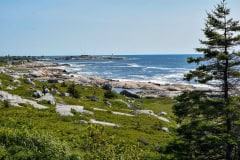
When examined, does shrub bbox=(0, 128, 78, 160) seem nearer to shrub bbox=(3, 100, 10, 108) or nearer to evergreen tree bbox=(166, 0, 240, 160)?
evergreen tree bbox=(166, 0, 240, 160)

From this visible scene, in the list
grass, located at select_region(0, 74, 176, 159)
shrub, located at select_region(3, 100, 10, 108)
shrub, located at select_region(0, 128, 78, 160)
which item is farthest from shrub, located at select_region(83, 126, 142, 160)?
shrub, located at select_region(3, 100, 10, 108)

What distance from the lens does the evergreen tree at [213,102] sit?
61.3 feet

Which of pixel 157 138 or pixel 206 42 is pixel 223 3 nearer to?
pixel 206 42

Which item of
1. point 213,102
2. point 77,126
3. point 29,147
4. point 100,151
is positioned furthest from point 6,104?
point 213,102

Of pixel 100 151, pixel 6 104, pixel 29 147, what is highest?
pixel 29 147

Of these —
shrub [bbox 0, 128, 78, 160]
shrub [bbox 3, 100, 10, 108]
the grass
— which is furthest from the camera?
shrub [bbox 3, 100, 10, 108]

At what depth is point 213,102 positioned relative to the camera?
18797mm

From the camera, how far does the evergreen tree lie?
735 inches

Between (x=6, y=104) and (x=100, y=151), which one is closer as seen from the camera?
(x=100, y=151)

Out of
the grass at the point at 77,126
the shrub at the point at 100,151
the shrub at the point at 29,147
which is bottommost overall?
the grass at the point at 77,126

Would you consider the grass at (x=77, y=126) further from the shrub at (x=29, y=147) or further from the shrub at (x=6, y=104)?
the shrub at (x=29, y=147)

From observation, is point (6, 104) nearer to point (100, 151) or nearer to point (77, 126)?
point (77, 126)

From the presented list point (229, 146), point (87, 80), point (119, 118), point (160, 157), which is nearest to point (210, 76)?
point (229, 146)

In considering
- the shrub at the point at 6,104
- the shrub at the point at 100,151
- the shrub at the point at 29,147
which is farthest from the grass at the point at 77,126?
the shrub at the point at 29,147
